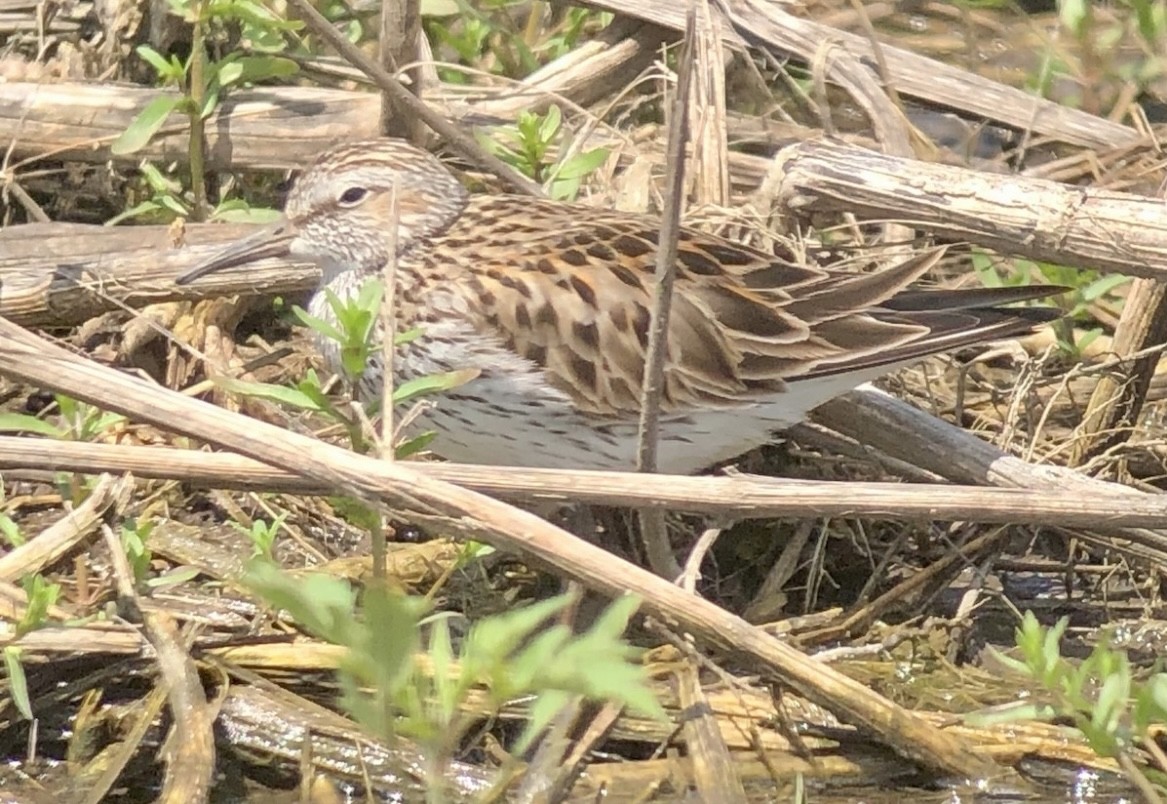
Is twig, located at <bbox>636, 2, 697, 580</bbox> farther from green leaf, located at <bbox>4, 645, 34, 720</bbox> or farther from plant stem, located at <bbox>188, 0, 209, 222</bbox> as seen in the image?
plant stem, located at <bbox>188, 0, 209, 222</bbox>

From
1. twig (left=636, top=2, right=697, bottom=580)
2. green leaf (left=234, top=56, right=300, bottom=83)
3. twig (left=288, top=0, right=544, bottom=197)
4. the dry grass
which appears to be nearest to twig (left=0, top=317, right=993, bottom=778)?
the dry grass

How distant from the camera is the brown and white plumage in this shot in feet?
13.6

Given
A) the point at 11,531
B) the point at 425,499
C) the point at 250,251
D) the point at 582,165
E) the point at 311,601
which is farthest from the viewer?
the point at 582,165

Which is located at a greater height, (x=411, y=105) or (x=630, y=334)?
(x=411, y=105)

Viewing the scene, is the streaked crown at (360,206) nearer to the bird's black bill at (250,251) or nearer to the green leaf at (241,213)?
the bird's black bill at (250,251)

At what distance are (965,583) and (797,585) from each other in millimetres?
426

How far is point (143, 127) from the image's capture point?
488 cm

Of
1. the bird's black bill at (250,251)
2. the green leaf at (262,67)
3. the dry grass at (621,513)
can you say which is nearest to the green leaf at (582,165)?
the dry grass at (621,513)

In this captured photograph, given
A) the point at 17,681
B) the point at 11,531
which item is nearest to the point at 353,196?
the point at 11,531

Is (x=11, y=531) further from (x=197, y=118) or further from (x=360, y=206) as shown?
(x=197, y=118)

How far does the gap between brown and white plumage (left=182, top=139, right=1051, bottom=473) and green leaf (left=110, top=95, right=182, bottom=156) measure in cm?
89

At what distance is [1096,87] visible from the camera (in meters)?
6.11

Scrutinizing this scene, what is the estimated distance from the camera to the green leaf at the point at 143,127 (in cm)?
489

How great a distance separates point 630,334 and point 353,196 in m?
0.84
